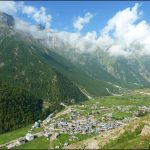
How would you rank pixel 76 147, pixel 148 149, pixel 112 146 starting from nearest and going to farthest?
1. pixel 148 149
2. pixel 112 146
3. pixel 76 147

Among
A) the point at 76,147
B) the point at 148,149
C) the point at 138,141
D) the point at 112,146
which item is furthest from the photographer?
the point at 76,147

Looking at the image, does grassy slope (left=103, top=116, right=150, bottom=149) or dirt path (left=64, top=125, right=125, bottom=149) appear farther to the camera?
dirt path (left=64, top=125, right=125, bottom=149)

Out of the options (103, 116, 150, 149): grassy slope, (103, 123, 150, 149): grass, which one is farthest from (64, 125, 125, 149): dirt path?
(103, 123, 150, 149): grass

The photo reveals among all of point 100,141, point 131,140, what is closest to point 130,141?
point 131,140

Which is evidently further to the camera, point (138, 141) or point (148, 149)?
point (138, 141)

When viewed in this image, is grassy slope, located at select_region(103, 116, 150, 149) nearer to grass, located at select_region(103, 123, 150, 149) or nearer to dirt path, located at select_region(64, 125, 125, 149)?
grass, located at select_region(103, 123, 150, 149)

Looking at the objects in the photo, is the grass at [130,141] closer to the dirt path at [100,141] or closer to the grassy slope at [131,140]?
the grassy slope at [131,140]

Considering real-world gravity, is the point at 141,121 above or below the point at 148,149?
above

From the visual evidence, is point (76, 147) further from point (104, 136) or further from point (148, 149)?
point (148, 149)

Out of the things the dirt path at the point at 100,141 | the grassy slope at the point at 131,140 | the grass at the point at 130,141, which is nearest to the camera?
the grass at the point at 130,141

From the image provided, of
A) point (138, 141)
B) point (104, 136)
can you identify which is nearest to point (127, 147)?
point (138, 141)

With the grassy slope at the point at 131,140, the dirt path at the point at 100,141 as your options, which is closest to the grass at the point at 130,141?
the grassy slope at the point at 131,140
